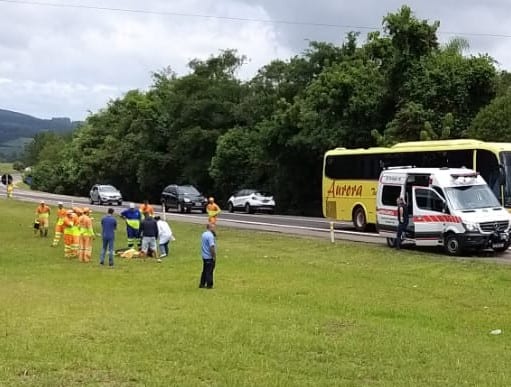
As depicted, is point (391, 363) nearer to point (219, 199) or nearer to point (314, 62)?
point (314, 62)

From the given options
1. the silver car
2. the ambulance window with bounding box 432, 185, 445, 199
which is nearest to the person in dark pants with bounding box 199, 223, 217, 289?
the ambulance window with bounding box 432, 185, 445, 199

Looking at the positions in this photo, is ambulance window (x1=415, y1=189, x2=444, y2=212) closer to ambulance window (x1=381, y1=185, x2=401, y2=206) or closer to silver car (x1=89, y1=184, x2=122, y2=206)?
ambulance window (x1=381, y1=185, x2=401, y2=206)

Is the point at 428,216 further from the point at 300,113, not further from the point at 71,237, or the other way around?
the point at 300,113

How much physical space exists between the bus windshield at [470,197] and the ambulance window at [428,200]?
0.36m

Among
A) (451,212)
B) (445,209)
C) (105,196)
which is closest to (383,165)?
(445,209)

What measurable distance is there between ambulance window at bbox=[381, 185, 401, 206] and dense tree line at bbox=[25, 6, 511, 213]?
1173 cm

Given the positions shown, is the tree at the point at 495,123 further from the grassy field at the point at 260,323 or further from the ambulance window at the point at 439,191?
the grassy field at the point at 260,323

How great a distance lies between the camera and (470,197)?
23.2m

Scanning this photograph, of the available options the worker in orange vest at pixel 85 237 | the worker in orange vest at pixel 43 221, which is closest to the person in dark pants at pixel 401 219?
the worker in orange vest at pixel 85 237

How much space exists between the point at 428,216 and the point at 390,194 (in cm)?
246

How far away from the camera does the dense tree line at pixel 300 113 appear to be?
41094 mm

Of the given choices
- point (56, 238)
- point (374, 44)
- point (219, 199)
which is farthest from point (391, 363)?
point (219, 199)

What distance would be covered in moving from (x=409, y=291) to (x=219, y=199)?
4767 centimetres

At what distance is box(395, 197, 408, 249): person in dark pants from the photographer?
23.9 metres
